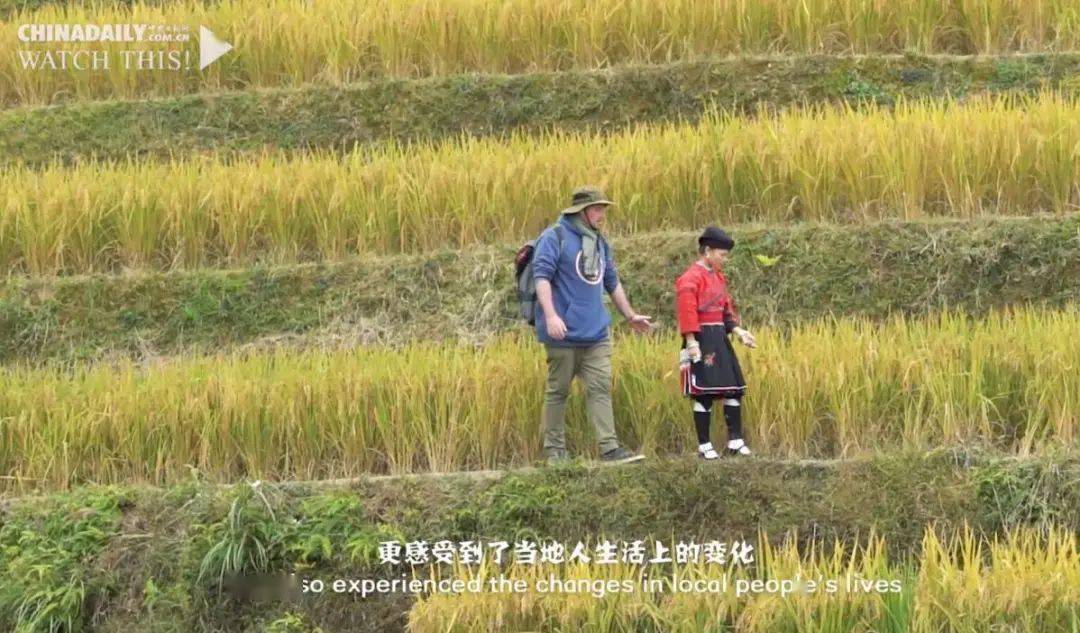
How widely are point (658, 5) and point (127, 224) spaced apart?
3.33 metres

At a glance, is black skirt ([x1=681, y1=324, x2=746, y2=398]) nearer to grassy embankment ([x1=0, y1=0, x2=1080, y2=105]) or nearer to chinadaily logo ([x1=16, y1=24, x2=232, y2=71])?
grassy embankment ([x1=0, y1=0, x2=1080, y2=105])

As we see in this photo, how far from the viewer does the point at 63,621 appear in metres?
4.95

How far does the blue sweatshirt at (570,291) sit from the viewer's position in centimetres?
521

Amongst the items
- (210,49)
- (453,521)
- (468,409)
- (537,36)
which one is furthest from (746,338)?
(210,49)

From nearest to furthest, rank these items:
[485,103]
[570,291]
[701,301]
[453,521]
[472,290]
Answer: [453,521] < [701,301] < [570,291] < [472,290] < [485,103]

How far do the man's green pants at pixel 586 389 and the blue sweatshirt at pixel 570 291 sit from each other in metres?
0.04

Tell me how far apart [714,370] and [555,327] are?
56 centimetres

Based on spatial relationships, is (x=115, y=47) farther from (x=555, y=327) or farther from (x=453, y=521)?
(x=453, y=521)

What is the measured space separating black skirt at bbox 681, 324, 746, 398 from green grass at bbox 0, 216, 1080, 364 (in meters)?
1.29

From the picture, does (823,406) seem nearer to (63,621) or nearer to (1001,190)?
(1001,190)

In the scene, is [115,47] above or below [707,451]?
above

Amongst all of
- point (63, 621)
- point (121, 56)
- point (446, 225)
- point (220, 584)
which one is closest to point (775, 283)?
point (446, 225)

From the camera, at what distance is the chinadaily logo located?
8898mm

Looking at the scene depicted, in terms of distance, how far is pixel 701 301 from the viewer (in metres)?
5.16
